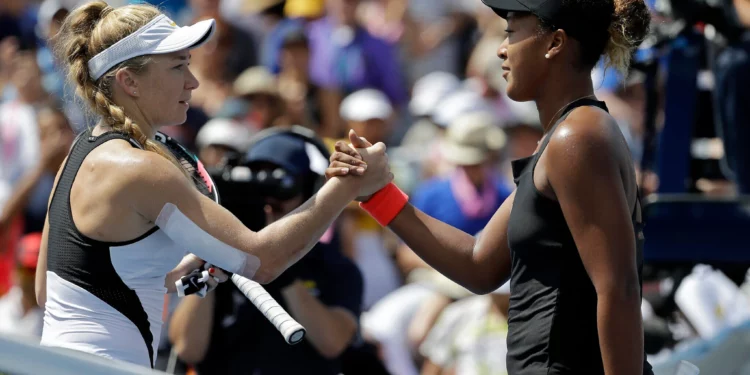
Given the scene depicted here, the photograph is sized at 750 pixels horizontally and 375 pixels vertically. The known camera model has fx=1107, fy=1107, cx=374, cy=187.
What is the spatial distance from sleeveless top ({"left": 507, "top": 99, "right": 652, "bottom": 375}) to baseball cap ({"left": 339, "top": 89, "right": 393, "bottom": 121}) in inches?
167

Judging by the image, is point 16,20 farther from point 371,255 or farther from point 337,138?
point 371,255

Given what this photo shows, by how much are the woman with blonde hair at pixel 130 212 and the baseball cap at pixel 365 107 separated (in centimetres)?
396

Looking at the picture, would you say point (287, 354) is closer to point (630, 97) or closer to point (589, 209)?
point (589, 209)

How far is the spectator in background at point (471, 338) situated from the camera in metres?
5.04

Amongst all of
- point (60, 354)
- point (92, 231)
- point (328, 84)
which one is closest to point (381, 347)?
point (328, 84)

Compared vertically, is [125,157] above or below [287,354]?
above

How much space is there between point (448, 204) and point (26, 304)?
7.39ft

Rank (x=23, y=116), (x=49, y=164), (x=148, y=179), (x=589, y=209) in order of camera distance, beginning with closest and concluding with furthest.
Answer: (x=589, y=209) < (x=148, y=179) < (x=49, y=164) < (x=23, y=116)

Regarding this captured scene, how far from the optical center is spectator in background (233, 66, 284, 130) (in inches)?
252

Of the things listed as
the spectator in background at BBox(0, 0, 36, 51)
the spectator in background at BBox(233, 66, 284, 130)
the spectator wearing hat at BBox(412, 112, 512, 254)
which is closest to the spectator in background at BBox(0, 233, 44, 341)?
the spectator in background at BBox(233, 66, 284, 130)

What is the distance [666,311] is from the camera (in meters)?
5.39

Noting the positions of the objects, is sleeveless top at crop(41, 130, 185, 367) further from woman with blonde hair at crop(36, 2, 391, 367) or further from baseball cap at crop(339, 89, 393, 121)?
baseball cap at crop(339, 89, 393, 121)

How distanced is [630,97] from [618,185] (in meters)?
4.59

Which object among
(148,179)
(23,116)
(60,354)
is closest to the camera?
(60,354)
